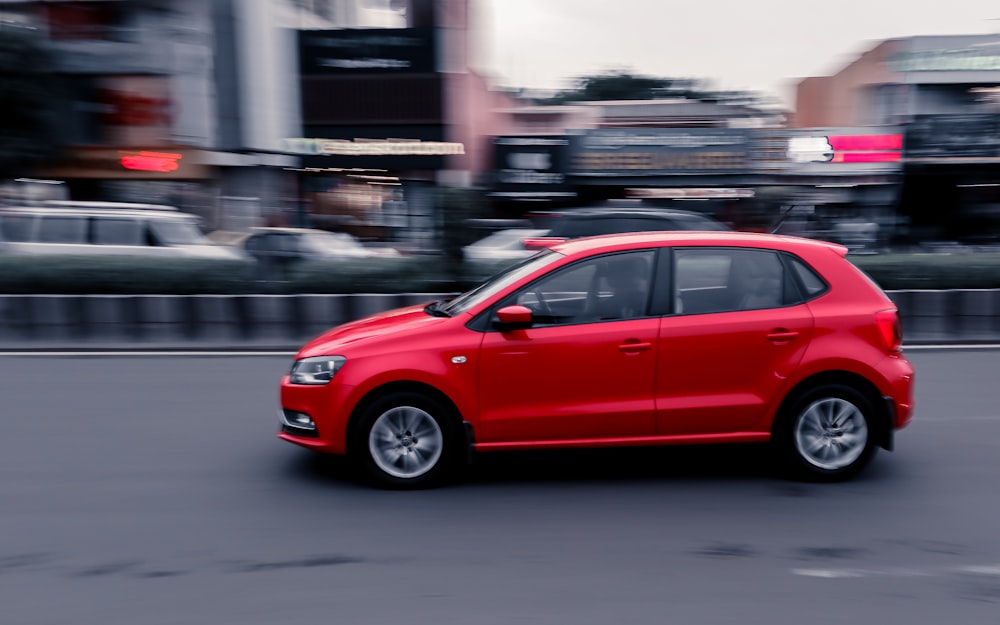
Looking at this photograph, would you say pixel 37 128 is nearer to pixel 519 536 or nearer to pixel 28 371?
pixel 28 371

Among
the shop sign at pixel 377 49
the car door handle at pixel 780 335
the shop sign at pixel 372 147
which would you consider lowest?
the car door handle at pixel 780 335

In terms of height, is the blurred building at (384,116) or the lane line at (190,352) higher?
the blurred building at (384,116)

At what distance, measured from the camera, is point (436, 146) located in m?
29.4

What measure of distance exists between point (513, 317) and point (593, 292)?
1.85ft

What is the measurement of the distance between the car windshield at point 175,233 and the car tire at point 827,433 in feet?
39.1

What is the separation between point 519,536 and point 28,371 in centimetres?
660

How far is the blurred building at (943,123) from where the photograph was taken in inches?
1110

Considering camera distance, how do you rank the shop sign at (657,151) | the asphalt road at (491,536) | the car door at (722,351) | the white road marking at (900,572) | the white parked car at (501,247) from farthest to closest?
the shop sign at (657,151) < the white parked car at (501,247) < the car door at (722,351) < the white road marking at (900,572) < the asphalt road at (491,536)

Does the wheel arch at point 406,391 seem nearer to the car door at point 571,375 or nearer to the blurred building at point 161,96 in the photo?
Result: the car door at point 571,375

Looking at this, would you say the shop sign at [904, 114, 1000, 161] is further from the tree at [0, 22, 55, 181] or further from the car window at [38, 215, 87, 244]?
the tree at [0, 22, 55, 181]

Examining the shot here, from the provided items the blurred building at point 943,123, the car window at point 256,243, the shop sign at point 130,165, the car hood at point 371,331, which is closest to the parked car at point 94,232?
the car window at point 256,243

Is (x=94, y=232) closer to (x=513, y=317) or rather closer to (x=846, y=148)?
(x=513, y=317)

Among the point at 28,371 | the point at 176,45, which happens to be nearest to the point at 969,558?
the point at 28,371

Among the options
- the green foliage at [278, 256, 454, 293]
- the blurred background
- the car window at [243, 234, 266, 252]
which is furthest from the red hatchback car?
the blurred background
